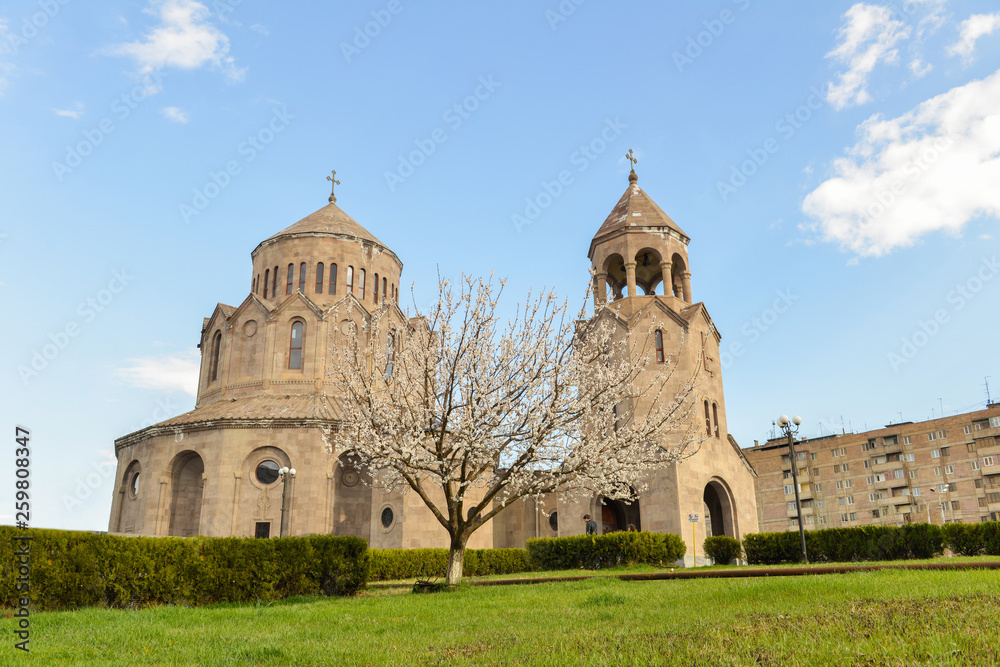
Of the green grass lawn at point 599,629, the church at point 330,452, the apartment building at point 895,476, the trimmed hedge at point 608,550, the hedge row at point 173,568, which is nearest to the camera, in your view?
the green grass lawn at point 599,629

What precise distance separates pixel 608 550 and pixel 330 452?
10690 mm

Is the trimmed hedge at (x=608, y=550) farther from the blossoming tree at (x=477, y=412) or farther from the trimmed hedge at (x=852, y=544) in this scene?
the blossoming tree at (x=477, y=412)

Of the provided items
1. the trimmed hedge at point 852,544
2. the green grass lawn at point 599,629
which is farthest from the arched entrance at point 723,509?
the green grass lawn at point 599,629

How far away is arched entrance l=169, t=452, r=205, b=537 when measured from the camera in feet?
101

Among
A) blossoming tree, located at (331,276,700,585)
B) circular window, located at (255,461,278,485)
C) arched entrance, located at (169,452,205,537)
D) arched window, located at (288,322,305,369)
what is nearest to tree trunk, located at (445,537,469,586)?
blossoming tree, located at (331,276,700,585)

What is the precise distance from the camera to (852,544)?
67.6 feet

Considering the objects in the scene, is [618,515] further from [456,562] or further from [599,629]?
[599,629]

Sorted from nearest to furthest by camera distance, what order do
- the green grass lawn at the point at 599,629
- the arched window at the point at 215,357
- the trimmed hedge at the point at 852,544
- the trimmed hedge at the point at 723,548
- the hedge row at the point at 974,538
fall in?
the green grass lawn at the point at 599,629 < the hedge row at the point at 974,538 < the trimmed hedge at the point at 852,544 < the trimmed hedge at the point at 723,548 < the arched window at the point at 215,357

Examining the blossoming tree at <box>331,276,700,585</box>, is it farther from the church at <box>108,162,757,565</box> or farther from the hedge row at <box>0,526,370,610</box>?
the church at <box>108,162,757,565</box>

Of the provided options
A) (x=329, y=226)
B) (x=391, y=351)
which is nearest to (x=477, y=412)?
(x=391, y=351)

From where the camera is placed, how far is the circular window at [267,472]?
29.7 metres

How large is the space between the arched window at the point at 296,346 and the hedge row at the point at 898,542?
925 inches

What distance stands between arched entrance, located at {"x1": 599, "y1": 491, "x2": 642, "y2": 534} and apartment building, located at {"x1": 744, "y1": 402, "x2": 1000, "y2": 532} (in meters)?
29.3

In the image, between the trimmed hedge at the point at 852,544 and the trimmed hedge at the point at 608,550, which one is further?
the trimmed hedge at the point at 608,550
